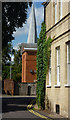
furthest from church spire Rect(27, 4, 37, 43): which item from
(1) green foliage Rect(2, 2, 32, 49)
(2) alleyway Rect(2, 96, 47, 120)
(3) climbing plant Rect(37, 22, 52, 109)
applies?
(3) climbing plant Rect(37, 22, 52, 109)

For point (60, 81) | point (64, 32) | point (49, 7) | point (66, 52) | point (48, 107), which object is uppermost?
point (49, 7)

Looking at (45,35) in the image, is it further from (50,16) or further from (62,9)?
(62,9)

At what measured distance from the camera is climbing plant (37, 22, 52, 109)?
17.9 meters

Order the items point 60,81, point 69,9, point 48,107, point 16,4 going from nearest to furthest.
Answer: point 69,9
point 60,81
point 48,107
point 16,4

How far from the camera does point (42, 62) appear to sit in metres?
18.5

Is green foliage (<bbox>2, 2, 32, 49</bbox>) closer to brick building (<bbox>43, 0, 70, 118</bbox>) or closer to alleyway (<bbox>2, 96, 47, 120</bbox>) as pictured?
brick building (<bbox>43, 0, 70, 118</bbox>)

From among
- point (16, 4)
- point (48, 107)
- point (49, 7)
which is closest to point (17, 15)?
point (16, 4)

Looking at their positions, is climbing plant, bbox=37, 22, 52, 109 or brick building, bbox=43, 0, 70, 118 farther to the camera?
climbing plant, bbox=37, 22, 52, 109

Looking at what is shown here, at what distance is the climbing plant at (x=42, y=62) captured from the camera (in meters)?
17.9

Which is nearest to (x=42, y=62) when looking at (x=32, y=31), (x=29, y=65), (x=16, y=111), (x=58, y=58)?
(x=58, y=58)

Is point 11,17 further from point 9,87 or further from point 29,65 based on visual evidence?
point 29,65

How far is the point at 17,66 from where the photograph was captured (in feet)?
249

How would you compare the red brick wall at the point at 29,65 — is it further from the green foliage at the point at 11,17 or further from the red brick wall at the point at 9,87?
the green foliage at the point at 11,17

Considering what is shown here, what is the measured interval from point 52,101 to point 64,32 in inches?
180
